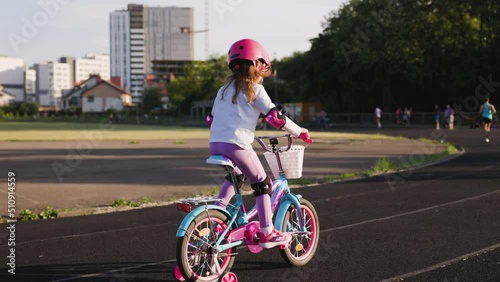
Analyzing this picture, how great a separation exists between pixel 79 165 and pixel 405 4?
154 feet

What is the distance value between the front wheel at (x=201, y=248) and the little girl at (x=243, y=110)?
470mm

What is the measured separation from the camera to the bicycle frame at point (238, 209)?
185 inches

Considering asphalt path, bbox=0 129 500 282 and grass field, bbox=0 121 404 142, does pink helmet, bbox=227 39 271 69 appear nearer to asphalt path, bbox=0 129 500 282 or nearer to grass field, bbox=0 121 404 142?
asphalt path, bbox=0 129 500 282

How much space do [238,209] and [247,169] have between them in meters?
0.39

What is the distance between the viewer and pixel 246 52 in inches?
190

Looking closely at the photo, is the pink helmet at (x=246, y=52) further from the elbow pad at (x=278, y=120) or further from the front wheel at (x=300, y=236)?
the front wheel at (x=300, y=236)

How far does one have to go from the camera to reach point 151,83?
608 ft

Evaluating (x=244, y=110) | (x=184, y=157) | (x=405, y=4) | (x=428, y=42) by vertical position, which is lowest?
(x=184, y=157)

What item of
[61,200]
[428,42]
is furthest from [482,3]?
[61,200]

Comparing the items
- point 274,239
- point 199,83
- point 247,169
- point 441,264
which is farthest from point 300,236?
A: point 199,83

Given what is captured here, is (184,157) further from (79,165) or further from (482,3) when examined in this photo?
(482,3)

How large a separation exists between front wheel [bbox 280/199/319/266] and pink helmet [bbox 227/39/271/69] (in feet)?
4.88

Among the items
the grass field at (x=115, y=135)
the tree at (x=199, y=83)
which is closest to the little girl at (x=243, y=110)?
the grass field at (x=115, y=135)

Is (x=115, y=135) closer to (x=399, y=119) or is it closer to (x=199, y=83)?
(x=399, y=119)
